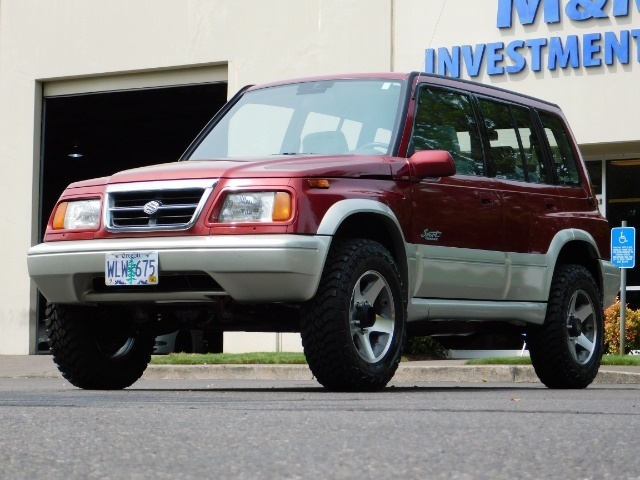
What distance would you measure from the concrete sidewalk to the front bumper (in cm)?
528

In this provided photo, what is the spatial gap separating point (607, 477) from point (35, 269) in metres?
4.96

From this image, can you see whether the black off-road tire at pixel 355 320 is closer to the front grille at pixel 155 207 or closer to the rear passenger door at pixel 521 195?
the front grille at pixel 155 207

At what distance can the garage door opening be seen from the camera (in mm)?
22594

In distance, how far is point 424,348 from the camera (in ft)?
54.4

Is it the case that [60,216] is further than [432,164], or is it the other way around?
[60,216]

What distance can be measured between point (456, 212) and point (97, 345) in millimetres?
2329

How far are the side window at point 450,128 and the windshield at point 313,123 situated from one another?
0.72 feet

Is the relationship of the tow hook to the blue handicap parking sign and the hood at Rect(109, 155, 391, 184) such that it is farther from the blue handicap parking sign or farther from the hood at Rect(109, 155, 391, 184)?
the blue handicap parking sign

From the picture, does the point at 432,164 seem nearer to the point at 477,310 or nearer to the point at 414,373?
the point at 477,310

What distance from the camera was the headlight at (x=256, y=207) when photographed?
7379 millimetres

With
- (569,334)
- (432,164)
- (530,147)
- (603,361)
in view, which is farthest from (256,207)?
(603,361)

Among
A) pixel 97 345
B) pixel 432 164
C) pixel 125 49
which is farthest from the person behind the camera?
pixel 125 49

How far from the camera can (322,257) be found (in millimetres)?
7387

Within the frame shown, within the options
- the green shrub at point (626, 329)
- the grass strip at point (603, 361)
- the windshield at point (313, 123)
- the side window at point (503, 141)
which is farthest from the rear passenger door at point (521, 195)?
the green shrub at point (626, 329)
